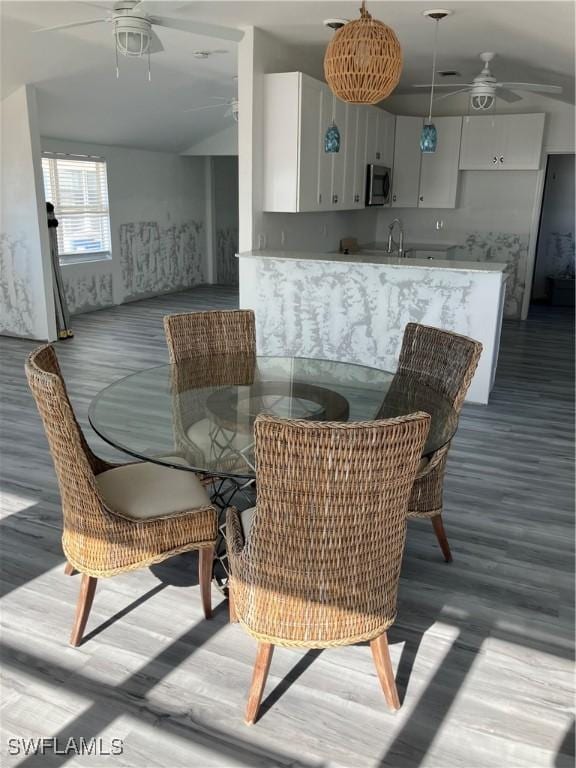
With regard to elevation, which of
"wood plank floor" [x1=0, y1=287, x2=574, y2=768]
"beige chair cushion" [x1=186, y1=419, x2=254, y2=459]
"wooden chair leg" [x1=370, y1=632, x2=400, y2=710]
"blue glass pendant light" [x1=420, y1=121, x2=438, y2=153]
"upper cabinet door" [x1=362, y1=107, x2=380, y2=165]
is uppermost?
"upper cabinet door" [x1=362, y1=107, x2=380, y2=165]

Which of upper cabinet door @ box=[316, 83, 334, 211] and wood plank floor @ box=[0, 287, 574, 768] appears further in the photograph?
upper cabinet door @ box=[316, 83, 334, 211]

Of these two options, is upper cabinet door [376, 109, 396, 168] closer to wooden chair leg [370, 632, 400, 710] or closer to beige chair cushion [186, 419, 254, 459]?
beige chair cushion [186, 419, 254, 459]

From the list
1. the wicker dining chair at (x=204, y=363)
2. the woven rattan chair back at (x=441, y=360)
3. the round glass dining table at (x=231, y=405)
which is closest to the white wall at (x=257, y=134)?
the wicker dining chair at (x=204, y=363)

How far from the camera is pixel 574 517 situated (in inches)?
120

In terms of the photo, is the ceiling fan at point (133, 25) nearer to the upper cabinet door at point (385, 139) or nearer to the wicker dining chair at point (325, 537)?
the wicker dining chair at point (325, 537)

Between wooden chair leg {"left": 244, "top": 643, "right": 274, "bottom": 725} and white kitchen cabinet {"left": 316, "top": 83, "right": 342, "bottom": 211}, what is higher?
white kitchen cabinet {"left": 316, "top": 83, "right": 342, "bottom": 211}

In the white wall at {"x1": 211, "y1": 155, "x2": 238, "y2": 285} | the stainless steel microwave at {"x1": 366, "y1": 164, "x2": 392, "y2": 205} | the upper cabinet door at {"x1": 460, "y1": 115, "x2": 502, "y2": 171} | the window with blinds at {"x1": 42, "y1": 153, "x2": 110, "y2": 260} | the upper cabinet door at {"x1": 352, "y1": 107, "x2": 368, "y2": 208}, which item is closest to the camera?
the upper cabinet door at {"x1": 352, "y1": 107, "x2": 368, "y2": 208}

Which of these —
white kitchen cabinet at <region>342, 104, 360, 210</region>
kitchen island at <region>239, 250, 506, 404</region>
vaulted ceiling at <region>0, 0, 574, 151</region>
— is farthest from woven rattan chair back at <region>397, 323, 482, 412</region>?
white kitchen cabinet at <region>342, 104, 360, 210</region>

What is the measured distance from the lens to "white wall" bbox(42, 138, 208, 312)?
26.2ft

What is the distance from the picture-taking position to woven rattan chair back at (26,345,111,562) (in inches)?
70.9

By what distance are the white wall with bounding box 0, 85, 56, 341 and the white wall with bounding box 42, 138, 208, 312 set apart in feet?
4.42

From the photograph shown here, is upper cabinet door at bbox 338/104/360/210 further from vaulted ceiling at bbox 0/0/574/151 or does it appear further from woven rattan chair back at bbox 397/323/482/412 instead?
woven rattan chair back at bbox 397/323/482/412

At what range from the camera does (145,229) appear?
888cm

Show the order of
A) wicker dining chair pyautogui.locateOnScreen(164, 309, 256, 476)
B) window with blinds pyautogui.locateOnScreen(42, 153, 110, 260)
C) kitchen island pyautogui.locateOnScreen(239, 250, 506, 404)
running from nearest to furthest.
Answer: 1. wicker dining chair pyautogui.locateOnScreen(164, 309, 256, 476)
2. kitchen island pyautogui.locateOnScreen(239, 250, 506, 404)
3. window with blinds pyautogui.locateOnScreen(42, 153, 110, 260)
